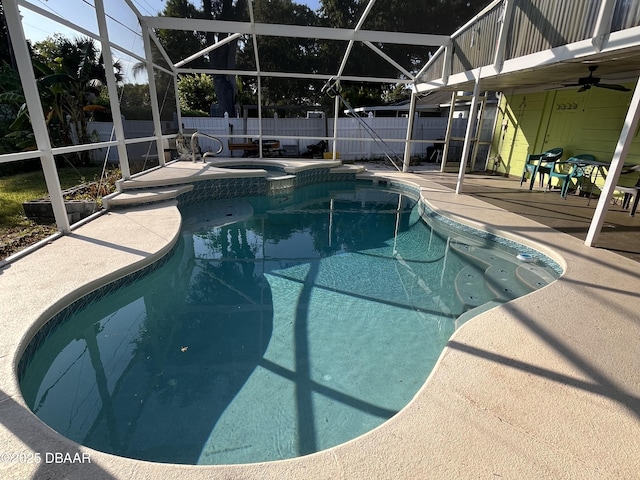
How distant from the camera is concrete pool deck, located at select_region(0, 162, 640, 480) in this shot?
61.3 inches

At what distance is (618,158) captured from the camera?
150 inches

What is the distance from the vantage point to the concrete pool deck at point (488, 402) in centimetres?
156

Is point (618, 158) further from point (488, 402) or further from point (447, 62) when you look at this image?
point (447, 62)

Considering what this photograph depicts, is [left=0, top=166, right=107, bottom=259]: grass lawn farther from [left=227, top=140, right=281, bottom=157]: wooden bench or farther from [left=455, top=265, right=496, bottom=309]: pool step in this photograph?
[left=455, top=265, right=496, bottom=309]: pool step

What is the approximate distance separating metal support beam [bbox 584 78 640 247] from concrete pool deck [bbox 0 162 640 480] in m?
0.72

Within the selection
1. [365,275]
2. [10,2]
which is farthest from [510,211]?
[10,2]

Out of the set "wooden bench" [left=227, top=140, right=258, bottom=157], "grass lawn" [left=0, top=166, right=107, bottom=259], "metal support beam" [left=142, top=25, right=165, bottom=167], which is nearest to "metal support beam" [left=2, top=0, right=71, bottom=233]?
"grass lawn" [left=0, top=166, right=107, bottom=259]

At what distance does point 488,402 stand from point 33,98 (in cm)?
535

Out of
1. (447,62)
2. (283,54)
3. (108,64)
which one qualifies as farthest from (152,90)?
(283,54)

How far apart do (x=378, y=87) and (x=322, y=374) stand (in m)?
25.2

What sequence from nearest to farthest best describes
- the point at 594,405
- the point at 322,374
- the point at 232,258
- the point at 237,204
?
the point at 594,405 < the point at 322,374 < the point at 232,258 < the point at 237,204

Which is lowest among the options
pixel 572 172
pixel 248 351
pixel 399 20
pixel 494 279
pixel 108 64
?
pixel 248 351

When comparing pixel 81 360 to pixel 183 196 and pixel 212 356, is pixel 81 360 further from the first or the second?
pixel 183 196

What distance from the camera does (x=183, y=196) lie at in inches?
282
